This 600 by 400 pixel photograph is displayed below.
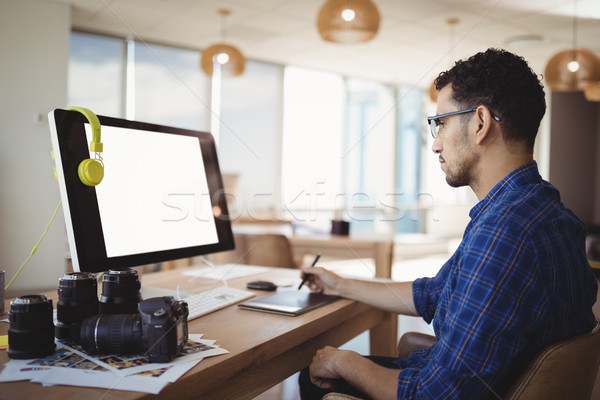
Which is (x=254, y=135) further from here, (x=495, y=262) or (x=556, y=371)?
(x=556, y=371)

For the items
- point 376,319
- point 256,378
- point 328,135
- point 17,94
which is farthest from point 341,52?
point 256,378

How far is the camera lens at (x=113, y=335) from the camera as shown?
0.85 meters

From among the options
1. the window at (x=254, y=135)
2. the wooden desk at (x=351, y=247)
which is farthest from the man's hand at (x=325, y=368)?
the window at (x=254, y=135)

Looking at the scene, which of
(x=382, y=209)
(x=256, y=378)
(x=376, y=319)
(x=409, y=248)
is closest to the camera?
(x=256, y=378)

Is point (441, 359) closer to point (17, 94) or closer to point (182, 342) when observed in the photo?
point (182, 342)

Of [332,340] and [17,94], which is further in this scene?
[17,94]

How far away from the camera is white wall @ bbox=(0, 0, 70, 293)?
14.8 ft

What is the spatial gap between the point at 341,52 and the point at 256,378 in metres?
5.81

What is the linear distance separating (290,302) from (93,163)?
593mm

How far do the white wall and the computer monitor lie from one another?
3557 millimetres

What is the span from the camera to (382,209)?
8531 millimetres

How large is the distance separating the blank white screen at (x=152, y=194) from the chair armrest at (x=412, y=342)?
0.63 metres

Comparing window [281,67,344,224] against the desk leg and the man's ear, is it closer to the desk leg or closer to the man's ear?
the desk leg

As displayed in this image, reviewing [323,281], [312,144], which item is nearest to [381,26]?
[312,144]
